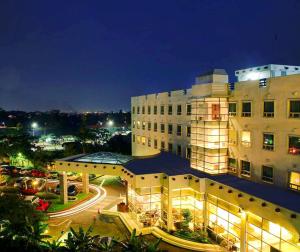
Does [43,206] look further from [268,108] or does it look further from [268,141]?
[268,108]

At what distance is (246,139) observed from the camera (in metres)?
25.5

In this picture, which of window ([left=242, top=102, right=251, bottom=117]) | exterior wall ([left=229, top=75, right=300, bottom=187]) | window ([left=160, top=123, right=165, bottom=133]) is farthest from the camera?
window ([left=160, top=123, right=165, bottom=133])

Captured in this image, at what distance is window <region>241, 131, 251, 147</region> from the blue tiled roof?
3005 mm

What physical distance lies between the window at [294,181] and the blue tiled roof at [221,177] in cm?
41

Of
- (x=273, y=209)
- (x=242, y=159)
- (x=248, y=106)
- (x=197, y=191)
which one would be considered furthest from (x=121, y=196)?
(x=273, y=209)

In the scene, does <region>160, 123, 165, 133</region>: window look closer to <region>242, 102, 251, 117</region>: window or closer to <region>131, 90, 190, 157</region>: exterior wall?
<region>131, 90, 190, 157</region>: exterior wall

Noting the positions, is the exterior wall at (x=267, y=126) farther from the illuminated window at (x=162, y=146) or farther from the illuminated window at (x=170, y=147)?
the illuminated window at (x=162, y=146)

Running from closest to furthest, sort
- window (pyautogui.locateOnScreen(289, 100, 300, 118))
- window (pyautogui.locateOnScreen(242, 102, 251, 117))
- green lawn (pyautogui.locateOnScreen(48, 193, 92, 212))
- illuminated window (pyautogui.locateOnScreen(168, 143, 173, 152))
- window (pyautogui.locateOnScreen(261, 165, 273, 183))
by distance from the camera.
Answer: window (pyautogui.locateOnScreen(289, 100, 300, 118)) < window (pyautogui.locateOnScreen(261, 165, 273, 183)) < window (pyautogui.locateOnScreen(242, 102, 251, 117)) < green lawn (pyautogui.locateOnScreen(48, 193, 92, 212)) < illuminated window (pyautogui.locateOnScreen(168, 143, 173, 152))

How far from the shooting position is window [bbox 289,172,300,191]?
20.9 metres

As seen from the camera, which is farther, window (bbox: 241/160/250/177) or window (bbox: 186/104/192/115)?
window (bbox: 186/104/192/115)

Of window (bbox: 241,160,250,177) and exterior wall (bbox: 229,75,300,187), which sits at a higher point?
exterior wall (bbox: 229,75,300,187)

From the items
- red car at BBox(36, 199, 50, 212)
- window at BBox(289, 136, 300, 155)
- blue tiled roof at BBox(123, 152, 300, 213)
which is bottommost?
red car at BBox(36, 199, 50, 212)

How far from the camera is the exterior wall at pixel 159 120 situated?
3512 centimetres

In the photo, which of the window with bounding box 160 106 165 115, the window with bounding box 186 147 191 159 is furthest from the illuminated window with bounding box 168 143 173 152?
the window with bounding box 160 106 165 115
